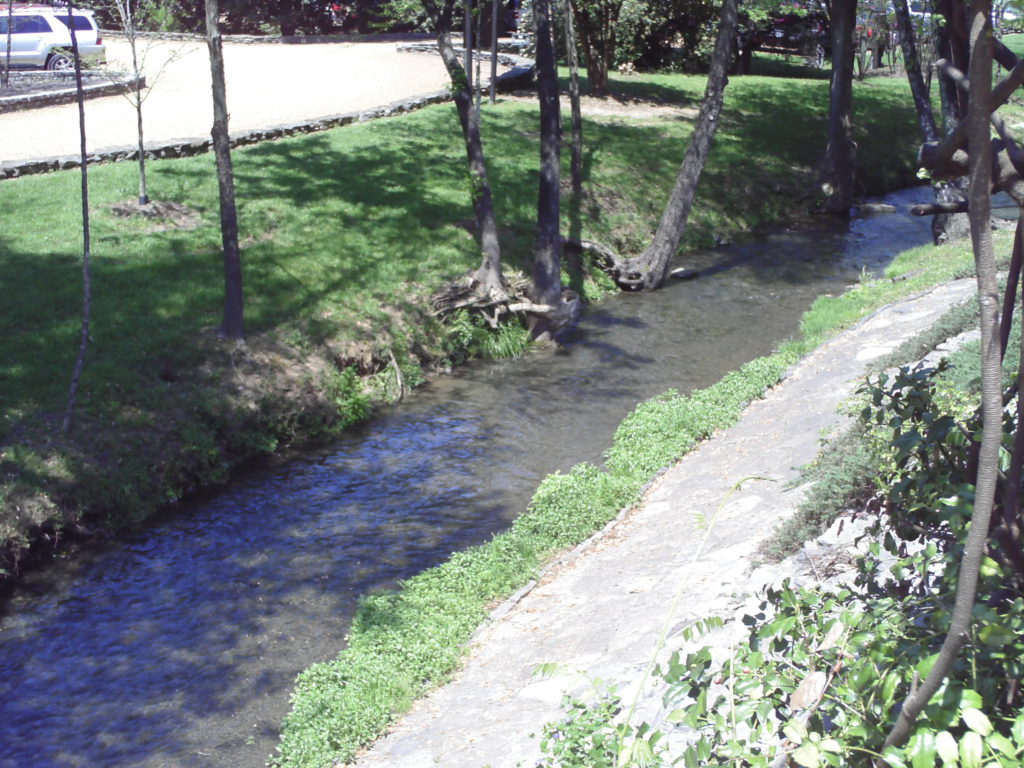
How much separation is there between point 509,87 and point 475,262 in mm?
12184

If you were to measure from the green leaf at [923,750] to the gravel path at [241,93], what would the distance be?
17.0 m

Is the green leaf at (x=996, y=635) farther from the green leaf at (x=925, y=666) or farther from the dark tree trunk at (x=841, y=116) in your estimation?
the dark tree trunk at (x=841, y=116)

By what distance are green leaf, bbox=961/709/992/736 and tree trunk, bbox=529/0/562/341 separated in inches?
499

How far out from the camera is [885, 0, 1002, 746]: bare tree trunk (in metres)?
2.34

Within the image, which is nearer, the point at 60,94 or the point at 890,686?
the point at 890,686

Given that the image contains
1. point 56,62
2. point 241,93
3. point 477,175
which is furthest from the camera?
point 56,62

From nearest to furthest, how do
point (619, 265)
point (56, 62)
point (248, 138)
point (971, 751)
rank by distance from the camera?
point (971, 751)
point (619, 265)
point (248, 138)
point (56, 62)

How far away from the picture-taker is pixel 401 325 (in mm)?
13930

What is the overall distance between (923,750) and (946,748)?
0.17 feet

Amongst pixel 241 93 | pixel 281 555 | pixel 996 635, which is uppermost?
pixel 241 93

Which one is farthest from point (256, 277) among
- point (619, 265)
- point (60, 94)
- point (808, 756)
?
point (808, 756)

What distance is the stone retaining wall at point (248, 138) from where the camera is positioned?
16.7m

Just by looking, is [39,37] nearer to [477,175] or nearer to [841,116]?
[477,175]

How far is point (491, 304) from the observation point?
1482cm
